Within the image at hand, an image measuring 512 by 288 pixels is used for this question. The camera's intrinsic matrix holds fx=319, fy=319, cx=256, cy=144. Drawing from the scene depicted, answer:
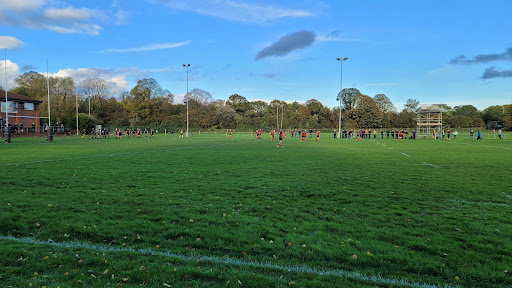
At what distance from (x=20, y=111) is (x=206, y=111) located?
4950 centimetres

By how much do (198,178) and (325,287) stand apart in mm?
7758

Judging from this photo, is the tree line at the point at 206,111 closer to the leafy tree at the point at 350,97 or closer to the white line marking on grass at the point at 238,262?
the leafy tree at the point at 350,97

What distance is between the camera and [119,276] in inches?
145

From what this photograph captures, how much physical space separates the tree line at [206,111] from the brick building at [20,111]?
295 inches

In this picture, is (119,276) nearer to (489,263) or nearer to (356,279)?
(356,279)

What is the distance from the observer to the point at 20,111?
56.5 meters

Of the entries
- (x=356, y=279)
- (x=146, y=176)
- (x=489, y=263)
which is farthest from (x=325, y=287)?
(x=146, y=176)

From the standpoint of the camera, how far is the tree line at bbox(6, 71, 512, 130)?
249 ft

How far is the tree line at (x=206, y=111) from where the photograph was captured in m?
75.8

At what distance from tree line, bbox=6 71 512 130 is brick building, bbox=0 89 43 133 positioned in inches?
295

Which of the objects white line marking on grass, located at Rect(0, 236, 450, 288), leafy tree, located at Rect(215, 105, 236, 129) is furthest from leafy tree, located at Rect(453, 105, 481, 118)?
white line marking on grass, located at Rect(0, 236, 450, 288)

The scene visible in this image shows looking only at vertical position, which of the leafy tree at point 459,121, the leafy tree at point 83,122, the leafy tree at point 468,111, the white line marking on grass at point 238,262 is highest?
the leafy tree at point 468,111

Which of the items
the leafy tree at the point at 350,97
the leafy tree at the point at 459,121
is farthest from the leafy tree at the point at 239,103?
the leafy tree at the point at 459,121

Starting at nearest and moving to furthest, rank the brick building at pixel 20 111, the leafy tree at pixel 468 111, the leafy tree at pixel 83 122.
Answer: the brick building at pixel 20 111
the leafy tree at pixel 83 122
the leafy tree at pixel 468 111
